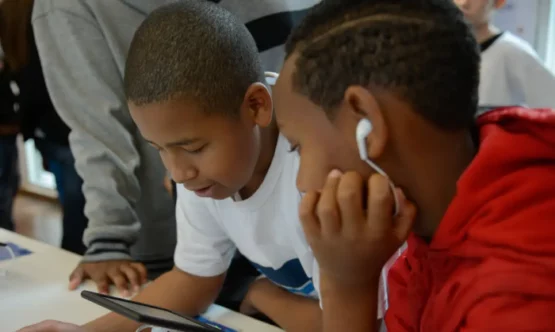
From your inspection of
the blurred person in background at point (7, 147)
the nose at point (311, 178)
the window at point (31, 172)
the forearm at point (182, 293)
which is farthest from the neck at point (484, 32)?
the window at point (31, 172)

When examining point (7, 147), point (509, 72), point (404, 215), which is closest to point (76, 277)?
point (404, 215)

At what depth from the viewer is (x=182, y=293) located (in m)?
0.95

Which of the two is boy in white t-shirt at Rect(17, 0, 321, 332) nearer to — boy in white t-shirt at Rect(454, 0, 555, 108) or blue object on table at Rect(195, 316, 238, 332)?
blue object on table at Rect(195, 316, 238, 332)

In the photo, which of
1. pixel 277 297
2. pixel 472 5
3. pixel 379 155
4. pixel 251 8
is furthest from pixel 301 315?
pixel 472 5

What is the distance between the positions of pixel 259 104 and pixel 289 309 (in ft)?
1.11

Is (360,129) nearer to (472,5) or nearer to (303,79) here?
(303,79)

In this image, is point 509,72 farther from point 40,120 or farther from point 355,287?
point 40,120

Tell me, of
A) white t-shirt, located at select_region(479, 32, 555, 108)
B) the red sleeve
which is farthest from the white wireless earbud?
white t-shirt, located at select_region(479, 32, 555, 108)

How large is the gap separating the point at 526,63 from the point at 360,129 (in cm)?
129

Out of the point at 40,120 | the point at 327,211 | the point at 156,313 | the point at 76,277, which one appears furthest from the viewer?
the point at 40,120

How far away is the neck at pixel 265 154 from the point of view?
92 centimetres

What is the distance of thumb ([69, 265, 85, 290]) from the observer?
3.33 ft

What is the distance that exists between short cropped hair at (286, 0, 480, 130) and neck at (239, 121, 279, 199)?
317 millimetres

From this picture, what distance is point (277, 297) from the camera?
967mm
